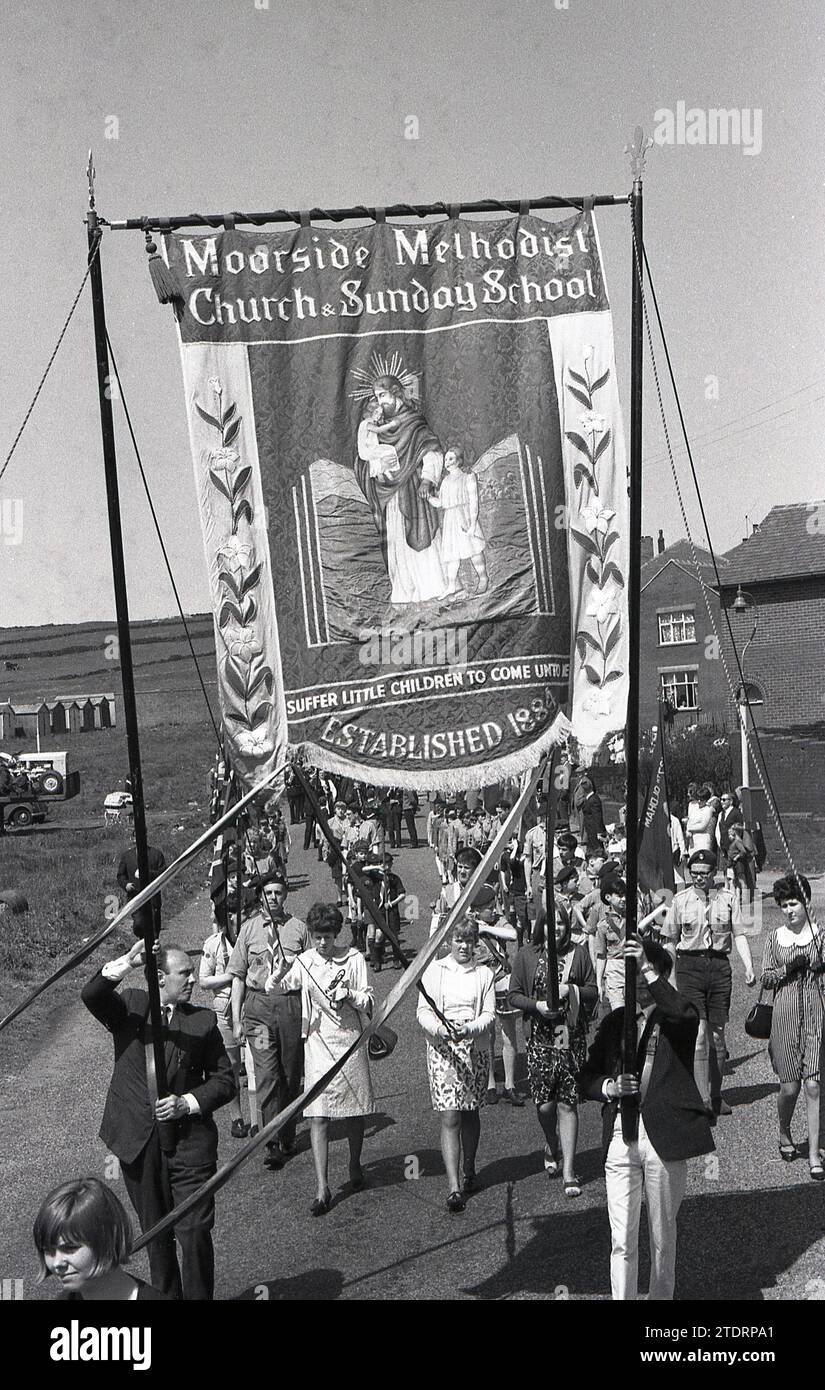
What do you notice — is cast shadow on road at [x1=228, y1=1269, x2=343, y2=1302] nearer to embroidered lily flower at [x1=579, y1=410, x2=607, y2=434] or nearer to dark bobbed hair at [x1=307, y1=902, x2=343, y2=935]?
dark bobbed hair at [x1=307, y1=902, x2=343, y2=935]

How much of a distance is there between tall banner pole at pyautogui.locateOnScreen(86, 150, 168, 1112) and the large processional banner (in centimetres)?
38

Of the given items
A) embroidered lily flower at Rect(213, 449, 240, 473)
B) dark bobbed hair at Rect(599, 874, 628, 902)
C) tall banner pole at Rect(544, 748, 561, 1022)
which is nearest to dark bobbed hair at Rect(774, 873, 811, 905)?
dark bobbed hair at Rect(599, 874, 628, 902)

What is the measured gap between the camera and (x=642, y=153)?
5531mm

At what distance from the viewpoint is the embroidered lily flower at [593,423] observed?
5715mm

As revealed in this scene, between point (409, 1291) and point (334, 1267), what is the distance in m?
0.58

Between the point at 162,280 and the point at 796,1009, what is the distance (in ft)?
18.8

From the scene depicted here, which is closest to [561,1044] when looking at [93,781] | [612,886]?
[612,886]

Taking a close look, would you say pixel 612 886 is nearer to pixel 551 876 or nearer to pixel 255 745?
pixel 551 876

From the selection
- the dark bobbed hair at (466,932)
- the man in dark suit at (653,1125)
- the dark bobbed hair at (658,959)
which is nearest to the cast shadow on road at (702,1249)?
the man in dark suit at (653,1125)

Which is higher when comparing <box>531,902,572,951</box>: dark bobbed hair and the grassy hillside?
the grassy hillside

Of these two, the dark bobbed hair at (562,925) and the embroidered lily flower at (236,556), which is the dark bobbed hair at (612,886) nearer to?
the dark bobbed hair at (562,925)

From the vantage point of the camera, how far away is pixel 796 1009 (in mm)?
8539

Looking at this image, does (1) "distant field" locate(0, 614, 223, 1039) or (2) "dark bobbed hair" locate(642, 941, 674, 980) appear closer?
(2) "dark bobbed hair" locate(642, 941, 674, 980)

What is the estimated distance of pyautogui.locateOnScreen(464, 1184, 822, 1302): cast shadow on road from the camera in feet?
21.3
